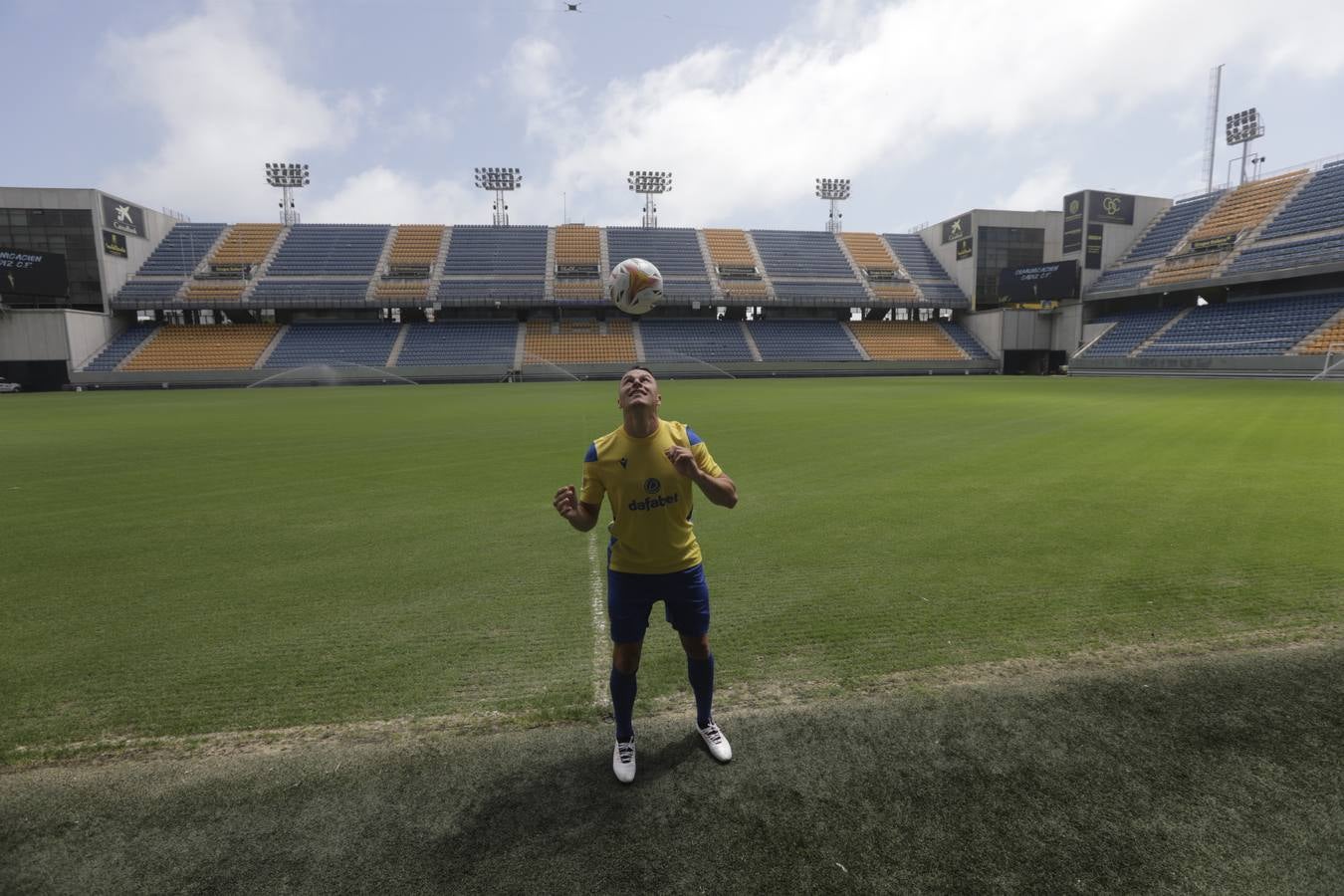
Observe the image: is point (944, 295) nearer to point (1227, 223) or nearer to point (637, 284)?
point (1227, 223)

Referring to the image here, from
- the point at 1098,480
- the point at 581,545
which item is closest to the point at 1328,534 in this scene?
the point at 1098,480

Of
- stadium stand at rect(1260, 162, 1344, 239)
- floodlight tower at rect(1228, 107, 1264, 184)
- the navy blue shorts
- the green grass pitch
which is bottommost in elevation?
the green grass pitch

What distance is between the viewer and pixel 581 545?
22.9 feet

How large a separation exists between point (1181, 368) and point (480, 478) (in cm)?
4519

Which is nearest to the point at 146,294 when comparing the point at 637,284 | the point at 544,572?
the point at 544,572

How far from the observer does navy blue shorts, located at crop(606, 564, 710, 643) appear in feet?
10.9

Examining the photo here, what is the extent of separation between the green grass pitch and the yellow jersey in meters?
1.13

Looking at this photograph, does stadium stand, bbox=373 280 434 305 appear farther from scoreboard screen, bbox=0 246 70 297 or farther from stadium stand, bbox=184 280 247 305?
scoreboard screen, bbox=0 246 70 297

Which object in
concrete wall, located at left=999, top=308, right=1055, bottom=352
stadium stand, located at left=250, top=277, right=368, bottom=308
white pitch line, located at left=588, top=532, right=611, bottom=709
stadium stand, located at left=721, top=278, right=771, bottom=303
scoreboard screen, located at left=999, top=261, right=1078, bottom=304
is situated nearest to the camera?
white pitch line, located at left=588, top=532, right=611, bottom=709

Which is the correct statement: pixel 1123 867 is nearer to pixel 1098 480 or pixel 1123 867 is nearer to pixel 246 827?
pixel 246 827

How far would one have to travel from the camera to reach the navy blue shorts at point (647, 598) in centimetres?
333

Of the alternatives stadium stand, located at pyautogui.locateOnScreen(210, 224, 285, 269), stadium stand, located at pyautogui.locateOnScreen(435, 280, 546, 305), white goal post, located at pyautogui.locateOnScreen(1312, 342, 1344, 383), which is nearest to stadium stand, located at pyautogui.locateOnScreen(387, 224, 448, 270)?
stadium stand, located at pyautogui.locateOnScreen(435, 280, 546, 305)

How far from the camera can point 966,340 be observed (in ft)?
185

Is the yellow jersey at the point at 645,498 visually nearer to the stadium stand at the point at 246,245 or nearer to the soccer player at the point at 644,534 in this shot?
the soccer player at the point at 644,534
